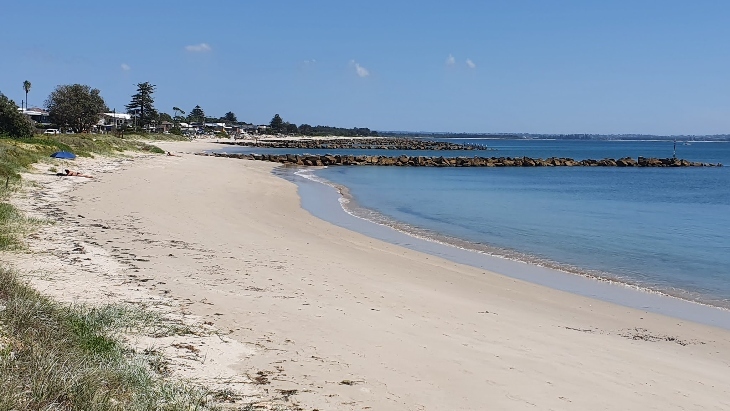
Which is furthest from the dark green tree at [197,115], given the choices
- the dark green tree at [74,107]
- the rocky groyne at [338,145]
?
the dark green tree at [74,107]

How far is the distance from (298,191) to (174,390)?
Result: 965 inches

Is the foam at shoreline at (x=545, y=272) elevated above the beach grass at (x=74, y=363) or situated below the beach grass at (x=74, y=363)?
below

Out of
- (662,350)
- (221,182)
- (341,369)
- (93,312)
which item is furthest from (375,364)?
(221,182)

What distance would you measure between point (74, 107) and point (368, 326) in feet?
213

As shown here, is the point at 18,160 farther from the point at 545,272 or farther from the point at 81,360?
the point at 81,360

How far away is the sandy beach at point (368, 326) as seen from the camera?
5.42 m

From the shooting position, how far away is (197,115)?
170 metres

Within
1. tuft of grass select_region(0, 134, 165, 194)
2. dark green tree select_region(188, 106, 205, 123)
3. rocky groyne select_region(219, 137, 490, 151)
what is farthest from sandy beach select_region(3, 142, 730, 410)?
dark green tree select_region(188, 106, 205, 123)

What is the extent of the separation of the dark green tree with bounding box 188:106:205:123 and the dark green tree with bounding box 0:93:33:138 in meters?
128

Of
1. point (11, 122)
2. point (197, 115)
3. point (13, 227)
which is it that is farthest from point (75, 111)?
point (197, 115)

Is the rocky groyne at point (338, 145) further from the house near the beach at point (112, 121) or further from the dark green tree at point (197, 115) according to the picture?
the dark green tree at point (197, 115)

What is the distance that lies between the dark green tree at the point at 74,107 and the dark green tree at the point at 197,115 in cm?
9845

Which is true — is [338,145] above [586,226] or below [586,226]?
above

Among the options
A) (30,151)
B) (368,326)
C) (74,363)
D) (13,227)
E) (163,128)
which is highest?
(163,128)
